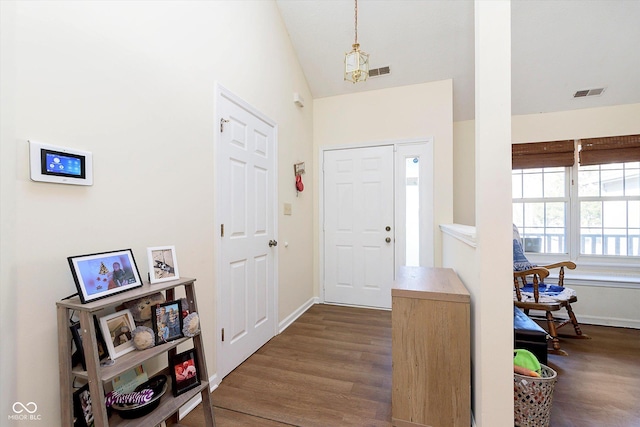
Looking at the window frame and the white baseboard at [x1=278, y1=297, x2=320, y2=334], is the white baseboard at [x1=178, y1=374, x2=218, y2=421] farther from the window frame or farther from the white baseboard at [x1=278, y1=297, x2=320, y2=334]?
the window frame

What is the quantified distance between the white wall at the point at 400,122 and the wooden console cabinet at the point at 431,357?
1.95m

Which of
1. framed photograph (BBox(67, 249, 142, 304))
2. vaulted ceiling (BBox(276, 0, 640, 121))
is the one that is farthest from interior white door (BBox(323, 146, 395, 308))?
framed photograph (BBox(67, 249, 142, 304))

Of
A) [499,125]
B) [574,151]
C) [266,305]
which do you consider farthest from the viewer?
[574,151]

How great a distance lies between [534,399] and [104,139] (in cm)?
253

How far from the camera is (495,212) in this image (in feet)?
4.43

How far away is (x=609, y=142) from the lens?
11.1 ft

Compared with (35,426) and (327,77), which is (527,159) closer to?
(327,77)

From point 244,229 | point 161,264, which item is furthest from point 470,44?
point 161,264

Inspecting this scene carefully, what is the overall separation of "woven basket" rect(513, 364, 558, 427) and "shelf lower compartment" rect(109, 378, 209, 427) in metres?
1.69

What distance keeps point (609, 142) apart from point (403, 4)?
9.79ft

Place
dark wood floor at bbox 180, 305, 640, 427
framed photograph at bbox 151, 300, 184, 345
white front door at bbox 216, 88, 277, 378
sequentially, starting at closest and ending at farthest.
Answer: framed photograph at bbox 151, 300, 184, 345 → dark wood floor at bbox 180, 305, 640, 427 → white front door at bbox 216, 88, 277, 378

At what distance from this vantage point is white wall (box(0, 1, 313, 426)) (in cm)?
103

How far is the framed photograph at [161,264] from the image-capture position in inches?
56.0

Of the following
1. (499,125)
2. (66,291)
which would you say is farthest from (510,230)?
(66,291)
